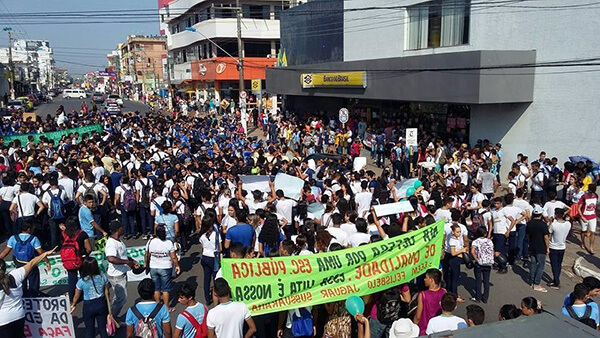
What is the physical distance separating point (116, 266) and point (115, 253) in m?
0.23

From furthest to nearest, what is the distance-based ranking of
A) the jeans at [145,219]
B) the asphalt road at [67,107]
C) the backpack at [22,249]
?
the asphalt road at [67,107] < the jeans at [145,219] < the backpack at [22,249]

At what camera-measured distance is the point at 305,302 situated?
5914 mm

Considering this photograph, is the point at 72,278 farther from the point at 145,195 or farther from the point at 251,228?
the point at 145,195

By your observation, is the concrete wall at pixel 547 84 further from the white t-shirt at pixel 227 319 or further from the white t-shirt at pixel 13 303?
the white t-shirt at pixel 13 303

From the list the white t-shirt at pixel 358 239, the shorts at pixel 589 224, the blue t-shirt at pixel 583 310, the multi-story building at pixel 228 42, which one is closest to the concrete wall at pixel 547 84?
the shorts at pixel 589 224

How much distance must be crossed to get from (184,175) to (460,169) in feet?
24.7

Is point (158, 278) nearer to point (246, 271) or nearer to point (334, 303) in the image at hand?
point (246, 271)

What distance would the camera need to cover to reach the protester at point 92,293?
6035mm

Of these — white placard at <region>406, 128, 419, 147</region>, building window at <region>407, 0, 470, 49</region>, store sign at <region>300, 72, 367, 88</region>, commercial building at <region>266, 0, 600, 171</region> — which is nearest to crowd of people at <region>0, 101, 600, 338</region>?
white placard at <region>406, 128, 419, 147</region>

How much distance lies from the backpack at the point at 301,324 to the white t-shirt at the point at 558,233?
5.08m

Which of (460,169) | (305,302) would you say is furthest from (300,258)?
(460,169)

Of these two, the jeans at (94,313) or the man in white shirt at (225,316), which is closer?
the man in white shirt at (225,316)

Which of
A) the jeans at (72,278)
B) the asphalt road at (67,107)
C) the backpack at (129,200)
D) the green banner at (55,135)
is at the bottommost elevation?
the jeans at (72,278)

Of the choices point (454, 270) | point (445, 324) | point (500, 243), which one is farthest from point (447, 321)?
point (500, 243)
